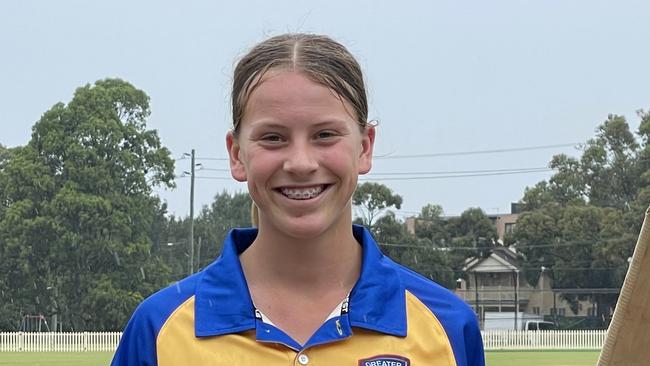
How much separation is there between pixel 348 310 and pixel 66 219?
52.2m

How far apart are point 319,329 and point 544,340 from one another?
150ft

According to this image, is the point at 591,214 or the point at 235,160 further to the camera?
the point at 591,214

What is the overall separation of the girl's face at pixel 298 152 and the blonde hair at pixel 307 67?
2cm

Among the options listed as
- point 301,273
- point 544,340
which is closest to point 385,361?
point 301,273

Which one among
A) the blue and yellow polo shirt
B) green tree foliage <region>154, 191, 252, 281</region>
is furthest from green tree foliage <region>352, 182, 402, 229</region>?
the blue and yellow polo shirt

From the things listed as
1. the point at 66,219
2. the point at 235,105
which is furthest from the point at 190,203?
the point at 235,105

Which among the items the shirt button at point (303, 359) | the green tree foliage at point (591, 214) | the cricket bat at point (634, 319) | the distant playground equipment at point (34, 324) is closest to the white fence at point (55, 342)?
the distant playground equipment at point (34, 324)

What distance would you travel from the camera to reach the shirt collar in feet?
7.79

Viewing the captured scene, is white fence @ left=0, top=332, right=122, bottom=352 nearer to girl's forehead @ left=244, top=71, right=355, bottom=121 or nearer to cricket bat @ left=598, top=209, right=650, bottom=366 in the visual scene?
girl's forehead @ left=244, top=71, right=355, bottom=121

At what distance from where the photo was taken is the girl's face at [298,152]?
231 cm

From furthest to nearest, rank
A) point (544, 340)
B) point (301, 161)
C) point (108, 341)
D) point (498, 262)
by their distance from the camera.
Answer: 1. point (498, 262)
2. point (544, 340)
3. point (108, 341)
4. point (301, 161)

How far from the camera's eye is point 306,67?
7.80 feet

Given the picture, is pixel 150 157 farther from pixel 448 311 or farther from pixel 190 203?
pixel 448 311

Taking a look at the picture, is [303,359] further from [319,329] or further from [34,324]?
[34,324]
